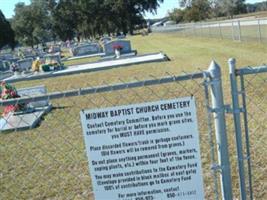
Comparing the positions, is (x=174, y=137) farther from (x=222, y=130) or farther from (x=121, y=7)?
(x=121, y=7)

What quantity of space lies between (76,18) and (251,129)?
101512 mm

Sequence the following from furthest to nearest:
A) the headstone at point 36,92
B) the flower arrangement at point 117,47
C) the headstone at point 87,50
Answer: the headstone at point 87,50 < the flower arrangement at point 117,47 < the headstone at point 36,92

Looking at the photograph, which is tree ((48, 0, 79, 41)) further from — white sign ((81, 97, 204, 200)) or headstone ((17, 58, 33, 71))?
white sign ((81, 97, 204, 200))

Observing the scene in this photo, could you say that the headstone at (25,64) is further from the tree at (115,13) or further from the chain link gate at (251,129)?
the tree at (115,13)

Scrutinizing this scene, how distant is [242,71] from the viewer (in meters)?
3.58

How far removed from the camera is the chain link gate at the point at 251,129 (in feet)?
11.7

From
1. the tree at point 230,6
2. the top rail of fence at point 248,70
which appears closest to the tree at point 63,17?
the tree at point 230,6

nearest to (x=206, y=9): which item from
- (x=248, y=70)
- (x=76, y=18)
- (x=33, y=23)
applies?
(x=76, y=18)

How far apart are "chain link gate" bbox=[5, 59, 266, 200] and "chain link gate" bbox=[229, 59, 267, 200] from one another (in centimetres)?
1

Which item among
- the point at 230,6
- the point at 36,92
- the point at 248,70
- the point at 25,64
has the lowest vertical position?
the point at 25,64

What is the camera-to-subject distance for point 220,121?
11.5ft

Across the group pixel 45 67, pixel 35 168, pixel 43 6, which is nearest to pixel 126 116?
pixel 35 168

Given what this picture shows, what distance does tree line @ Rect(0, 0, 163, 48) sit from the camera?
3905 inches

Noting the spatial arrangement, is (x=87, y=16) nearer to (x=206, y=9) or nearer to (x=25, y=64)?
(x=206, y=9)
